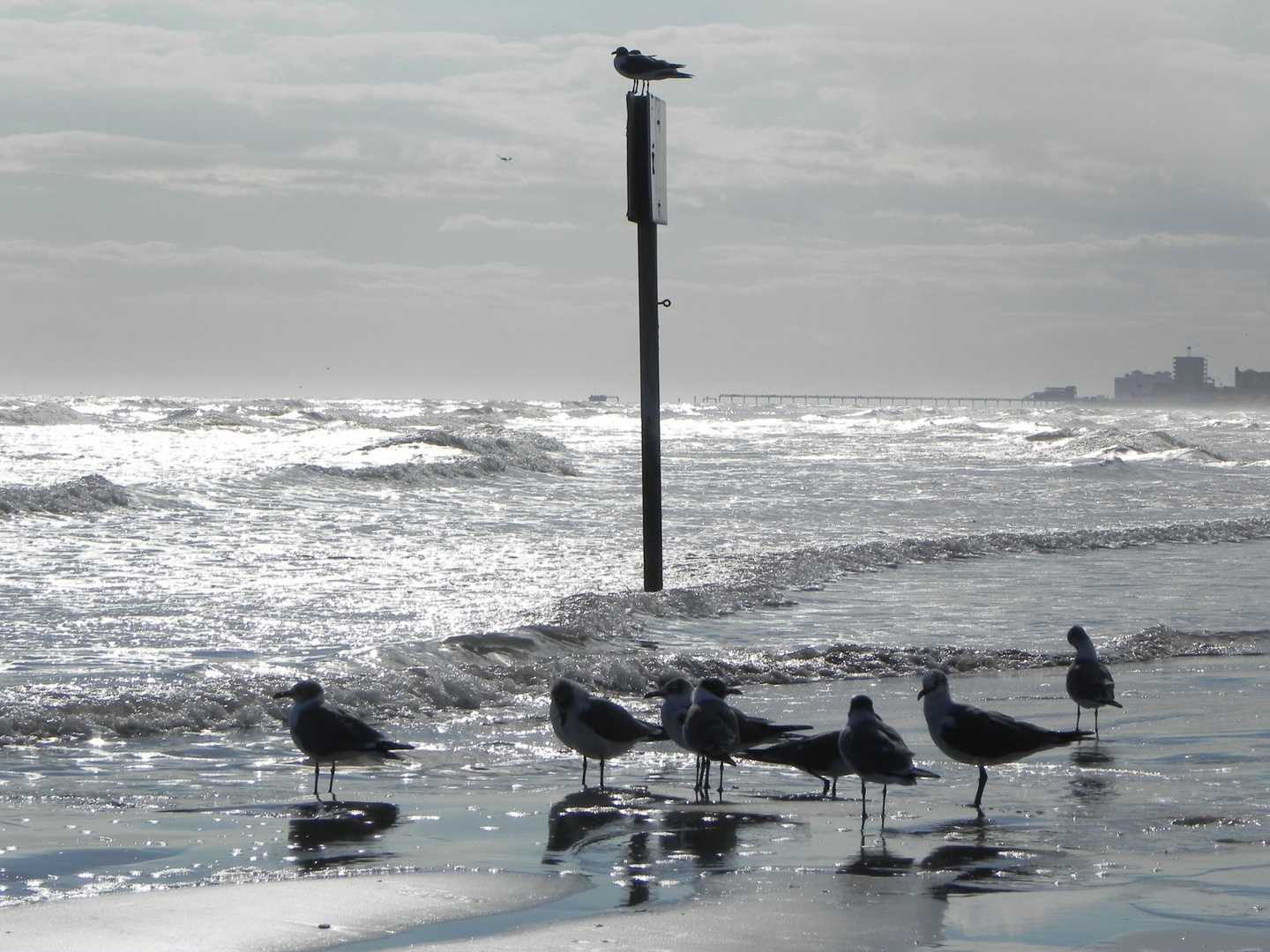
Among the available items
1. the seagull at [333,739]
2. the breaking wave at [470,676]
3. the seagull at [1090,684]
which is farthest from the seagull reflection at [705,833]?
the breaking wave at [470,676]

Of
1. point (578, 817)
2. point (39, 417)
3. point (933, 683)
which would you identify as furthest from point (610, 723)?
point (39, 417)

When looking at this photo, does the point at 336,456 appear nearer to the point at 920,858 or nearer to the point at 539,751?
the point at 539,751

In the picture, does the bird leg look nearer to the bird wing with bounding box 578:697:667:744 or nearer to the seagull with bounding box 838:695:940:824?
the seagull with bounding box 838:695:940:824

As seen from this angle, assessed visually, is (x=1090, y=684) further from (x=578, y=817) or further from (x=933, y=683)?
(x=578, y=817)

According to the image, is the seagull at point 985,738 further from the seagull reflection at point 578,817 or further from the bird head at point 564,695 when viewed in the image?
the bird head at point 564,695

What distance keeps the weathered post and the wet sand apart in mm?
6634

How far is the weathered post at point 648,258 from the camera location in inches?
535

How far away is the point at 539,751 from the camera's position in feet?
25.2

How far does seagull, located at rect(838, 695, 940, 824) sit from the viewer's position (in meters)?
5.79

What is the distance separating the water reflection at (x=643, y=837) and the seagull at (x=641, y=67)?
28.4 ft

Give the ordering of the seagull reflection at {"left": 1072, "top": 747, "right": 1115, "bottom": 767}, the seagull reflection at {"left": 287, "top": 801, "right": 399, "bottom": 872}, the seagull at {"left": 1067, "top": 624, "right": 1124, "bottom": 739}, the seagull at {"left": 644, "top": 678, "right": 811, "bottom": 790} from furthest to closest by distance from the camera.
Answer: the seagull at {"left": 1067, "top": 624, "right": 1124, "bottom": 739} → the seagull reflection at {"left": 1072, "top": 747, "right": 1115, "bottom": 767} → the seagull at {"left": 644, "top": 678, "right": 811, "bottom": 790} → the seagull reflection at {"left": 287, "top": 801, "right": 399, "bottom": 872}

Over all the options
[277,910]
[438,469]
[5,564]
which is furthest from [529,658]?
[438,469]

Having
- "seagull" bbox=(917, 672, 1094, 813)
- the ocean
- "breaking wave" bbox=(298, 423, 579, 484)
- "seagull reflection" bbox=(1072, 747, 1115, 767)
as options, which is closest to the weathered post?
the ocean

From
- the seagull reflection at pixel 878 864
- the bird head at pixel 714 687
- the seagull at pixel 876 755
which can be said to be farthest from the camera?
the bird head at pixel 714 687
